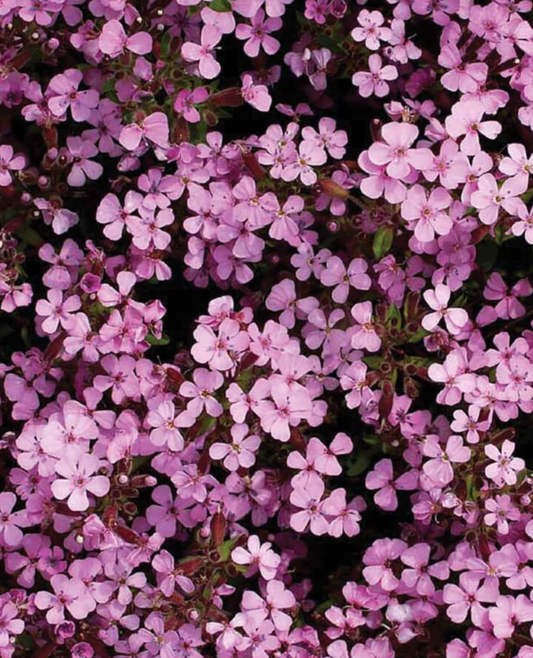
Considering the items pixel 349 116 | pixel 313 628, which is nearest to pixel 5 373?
pixel 313 628

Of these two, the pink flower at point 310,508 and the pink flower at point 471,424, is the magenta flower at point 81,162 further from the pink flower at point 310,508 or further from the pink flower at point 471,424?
the pink flower at point 471,424

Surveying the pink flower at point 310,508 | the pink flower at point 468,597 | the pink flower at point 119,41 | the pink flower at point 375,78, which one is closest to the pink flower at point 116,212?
the pink flower at point 119,41

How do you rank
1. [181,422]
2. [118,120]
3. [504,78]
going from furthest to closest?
[504,78], [118,120], [181,422]

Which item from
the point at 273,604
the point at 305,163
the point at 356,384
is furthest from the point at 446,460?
the point at 305,163

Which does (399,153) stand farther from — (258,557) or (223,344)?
(258,557)

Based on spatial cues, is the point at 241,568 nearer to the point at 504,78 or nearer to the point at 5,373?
the point at 5,373

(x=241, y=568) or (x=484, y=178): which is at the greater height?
(x=484, y=178)
